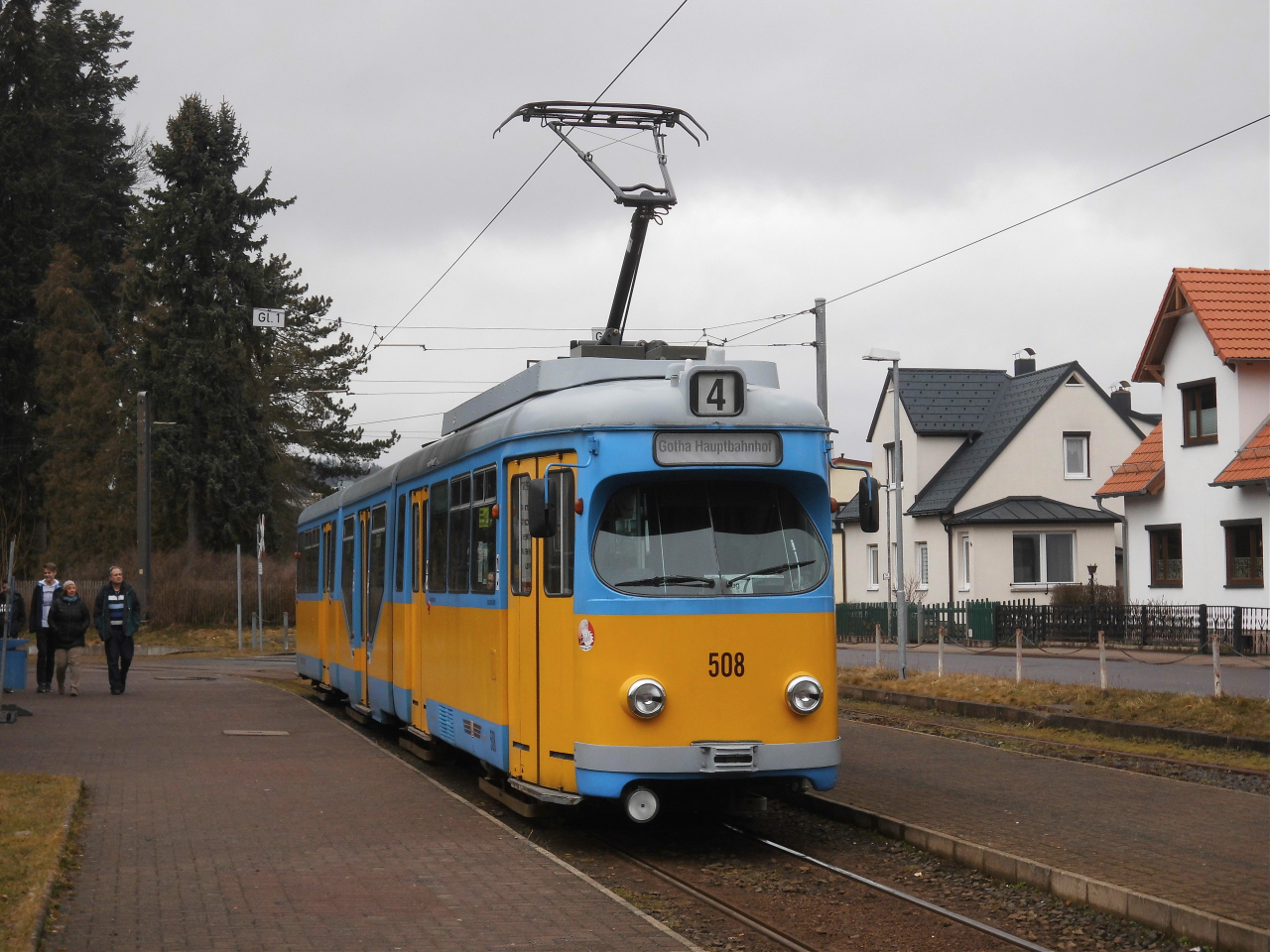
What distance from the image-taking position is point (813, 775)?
372 inches

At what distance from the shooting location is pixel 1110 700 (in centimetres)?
1766

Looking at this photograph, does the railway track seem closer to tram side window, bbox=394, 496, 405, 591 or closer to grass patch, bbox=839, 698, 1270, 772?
tram side window, bbox=394, 496, 405, 591

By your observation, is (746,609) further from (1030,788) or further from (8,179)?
(8,179)

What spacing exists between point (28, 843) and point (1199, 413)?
3082cm

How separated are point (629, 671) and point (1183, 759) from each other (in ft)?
23.4

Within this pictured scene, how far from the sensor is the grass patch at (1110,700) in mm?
15625

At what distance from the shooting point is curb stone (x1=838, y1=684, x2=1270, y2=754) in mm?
15000

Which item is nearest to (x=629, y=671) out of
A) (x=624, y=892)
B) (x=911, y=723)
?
(x=624, y=892)

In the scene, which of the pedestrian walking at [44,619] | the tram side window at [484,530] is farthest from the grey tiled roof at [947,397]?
the tram side window at [484,530]

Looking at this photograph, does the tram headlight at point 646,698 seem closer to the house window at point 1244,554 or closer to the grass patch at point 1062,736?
the grass patch at point 1062,736

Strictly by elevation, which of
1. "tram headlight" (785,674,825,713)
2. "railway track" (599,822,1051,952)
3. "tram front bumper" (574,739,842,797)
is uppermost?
"tram headlight" (785,674,825,713)

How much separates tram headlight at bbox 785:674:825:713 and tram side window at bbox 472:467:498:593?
2.40 m

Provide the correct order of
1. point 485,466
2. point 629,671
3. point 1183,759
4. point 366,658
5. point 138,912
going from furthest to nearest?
point 366,658 → point 1183,759 → point 485,466 → point 629,671 → point 138,912

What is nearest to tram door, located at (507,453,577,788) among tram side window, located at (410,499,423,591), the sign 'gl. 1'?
tram side window, located at (410,499,423,591)
